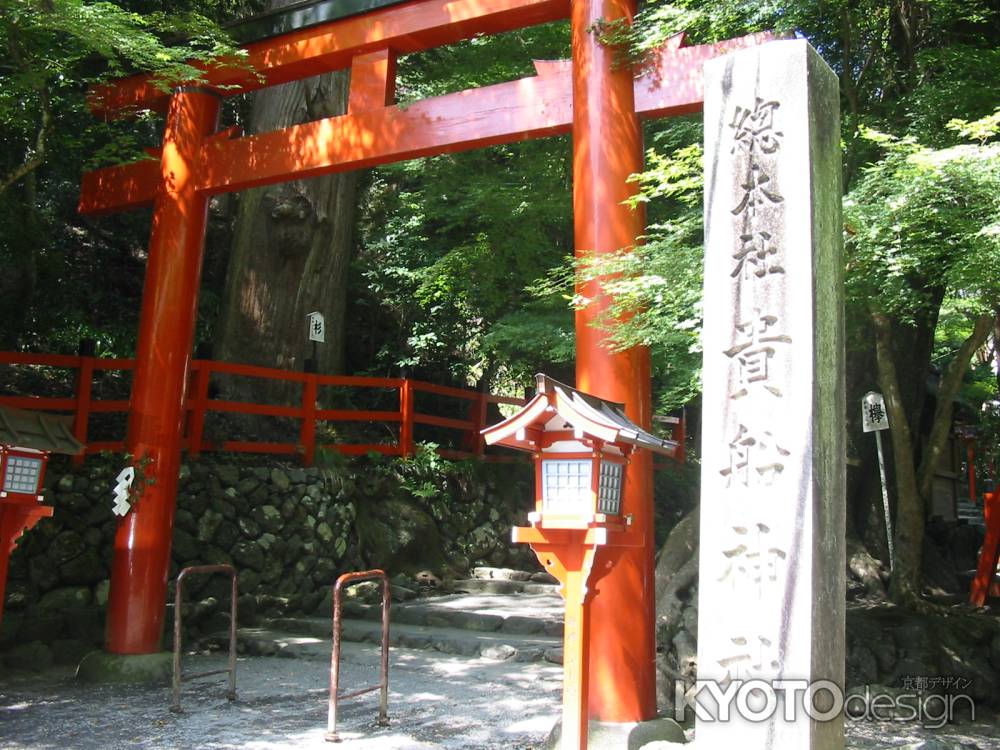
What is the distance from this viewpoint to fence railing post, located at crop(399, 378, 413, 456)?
11320 mm

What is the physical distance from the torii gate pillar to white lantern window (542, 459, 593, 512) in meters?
0.99

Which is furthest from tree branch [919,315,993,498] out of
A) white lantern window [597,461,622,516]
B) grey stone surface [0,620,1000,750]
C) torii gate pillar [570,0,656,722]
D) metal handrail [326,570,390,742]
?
metal handrail [326,570,390,742]

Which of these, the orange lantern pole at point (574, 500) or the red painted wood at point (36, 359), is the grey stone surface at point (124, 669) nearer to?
the red painted wood at point (36, 359)

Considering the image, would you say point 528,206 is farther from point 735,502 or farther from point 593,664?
point 735,502

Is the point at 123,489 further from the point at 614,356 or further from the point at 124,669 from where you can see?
the point at 614,356

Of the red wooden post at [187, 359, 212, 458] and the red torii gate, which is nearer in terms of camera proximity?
the red torii gate

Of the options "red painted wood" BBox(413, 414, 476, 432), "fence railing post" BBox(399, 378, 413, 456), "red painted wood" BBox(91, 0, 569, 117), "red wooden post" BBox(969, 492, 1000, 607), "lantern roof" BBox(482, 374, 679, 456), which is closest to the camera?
"lantern roof" BBox(482, 374, 679, 456)

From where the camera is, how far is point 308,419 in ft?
34.1

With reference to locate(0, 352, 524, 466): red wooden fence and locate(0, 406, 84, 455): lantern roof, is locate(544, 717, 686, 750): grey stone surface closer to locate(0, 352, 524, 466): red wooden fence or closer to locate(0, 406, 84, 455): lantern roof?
locate(0, 406, 84, 455): lantern roof

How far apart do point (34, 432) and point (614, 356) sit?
12.7 ft

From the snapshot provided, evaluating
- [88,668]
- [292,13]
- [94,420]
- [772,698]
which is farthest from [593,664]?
[94,420]

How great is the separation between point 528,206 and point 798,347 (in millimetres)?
5813

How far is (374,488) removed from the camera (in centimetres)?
1112

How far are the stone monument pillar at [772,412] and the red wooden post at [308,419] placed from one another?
697cm
